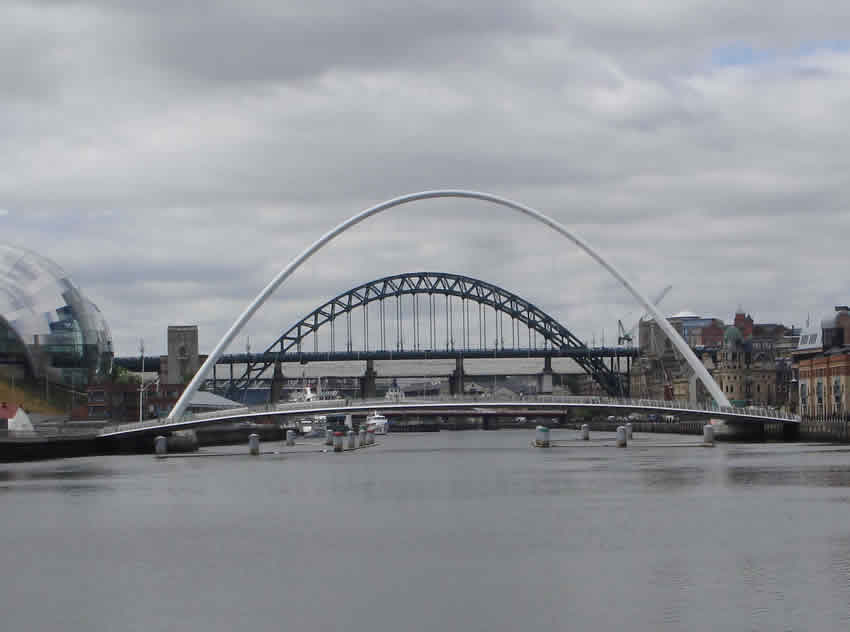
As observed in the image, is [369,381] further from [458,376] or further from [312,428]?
→ [312,428]

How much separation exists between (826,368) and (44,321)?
7164 cm

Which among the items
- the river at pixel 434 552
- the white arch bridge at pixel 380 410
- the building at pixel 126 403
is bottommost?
the river at pixel 434 552

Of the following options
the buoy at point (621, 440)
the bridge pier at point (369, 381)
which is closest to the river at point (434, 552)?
the buoy at point (621, 440)

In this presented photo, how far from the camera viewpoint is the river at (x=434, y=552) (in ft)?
98.5

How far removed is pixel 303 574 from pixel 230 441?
113010 millimetres

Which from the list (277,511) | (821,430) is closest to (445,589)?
(277,511)

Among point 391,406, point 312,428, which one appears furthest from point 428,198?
point 312,428

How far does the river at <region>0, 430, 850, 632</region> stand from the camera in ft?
98.5

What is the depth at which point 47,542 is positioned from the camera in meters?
43.6

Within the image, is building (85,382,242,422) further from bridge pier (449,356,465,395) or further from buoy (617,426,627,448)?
buoy (617,426,627,448)

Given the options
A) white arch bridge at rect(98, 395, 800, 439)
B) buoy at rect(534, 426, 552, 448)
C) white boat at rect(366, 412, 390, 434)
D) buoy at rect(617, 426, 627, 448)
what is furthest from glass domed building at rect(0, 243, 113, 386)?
white boat at rect(366, 412, 390, 434)

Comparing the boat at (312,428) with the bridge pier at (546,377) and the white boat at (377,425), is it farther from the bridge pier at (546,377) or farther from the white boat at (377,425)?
the bridge pier at (546,377)

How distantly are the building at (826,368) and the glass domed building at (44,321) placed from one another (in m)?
64.4

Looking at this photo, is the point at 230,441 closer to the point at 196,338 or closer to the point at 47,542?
the point at 196,338
